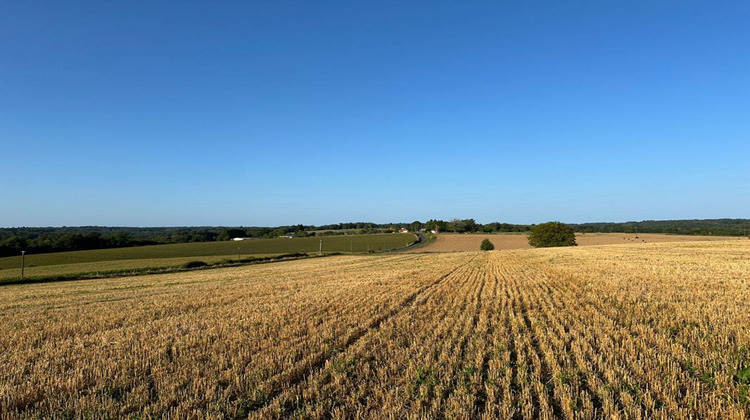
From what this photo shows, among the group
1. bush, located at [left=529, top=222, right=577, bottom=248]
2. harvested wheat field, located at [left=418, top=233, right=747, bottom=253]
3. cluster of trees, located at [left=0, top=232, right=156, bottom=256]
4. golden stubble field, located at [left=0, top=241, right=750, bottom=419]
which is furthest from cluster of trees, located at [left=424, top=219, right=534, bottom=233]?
golden stubble field, located at [left=0, top=241, right=750, bottom=419]

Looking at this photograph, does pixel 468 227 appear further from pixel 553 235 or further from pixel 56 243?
pixel 56 243

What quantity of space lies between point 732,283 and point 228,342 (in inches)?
754

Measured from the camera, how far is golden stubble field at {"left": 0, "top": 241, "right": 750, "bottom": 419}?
503 centimetres

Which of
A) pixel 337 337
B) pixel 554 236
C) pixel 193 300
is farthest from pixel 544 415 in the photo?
pixel 554 236

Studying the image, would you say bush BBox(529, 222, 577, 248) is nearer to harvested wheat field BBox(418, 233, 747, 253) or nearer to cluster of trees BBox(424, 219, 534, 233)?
harvested wheat field BBox(418, 233, 747, 253)

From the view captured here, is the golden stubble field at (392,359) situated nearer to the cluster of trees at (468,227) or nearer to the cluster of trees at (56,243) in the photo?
the cluster of trees at (56,243)

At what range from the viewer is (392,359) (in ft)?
22.8

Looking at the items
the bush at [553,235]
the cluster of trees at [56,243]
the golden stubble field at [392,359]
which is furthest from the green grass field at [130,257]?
the golden stubble field at [392,359]

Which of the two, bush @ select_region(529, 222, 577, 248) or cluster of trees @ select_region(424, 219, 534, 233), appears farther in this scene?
cluster of trees @ select_region(424, 219, 534, 233)

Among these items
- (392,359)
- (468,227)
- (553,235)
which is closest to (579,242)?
(553,235)

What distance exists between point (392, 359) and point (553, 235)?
9285 cm

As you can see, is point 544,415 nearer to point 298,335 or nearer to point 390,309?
point 298,335

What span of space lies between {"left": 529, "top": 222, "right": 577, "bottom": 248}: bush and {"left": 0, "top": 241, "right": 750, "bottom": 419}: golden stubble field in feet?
266

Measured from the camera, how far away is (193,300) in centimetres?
1523
